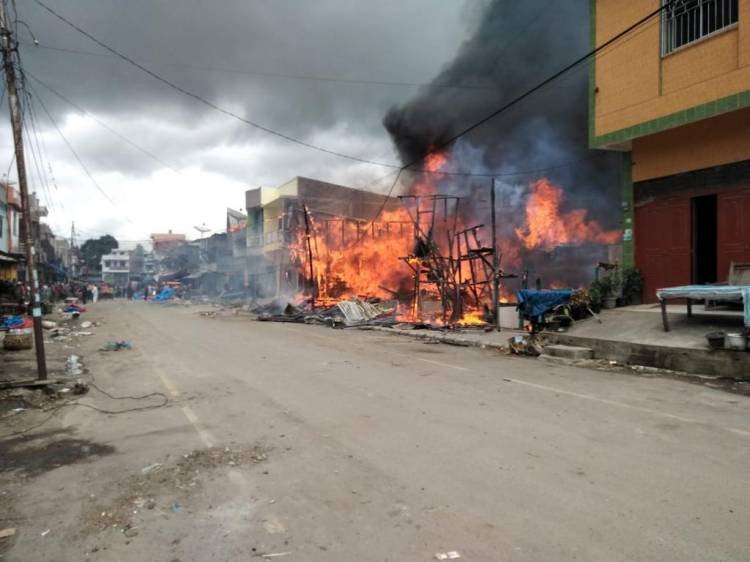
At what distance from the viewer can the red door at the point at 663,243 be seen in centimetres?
1298

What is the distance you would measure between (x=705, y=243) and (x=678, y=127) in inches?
121

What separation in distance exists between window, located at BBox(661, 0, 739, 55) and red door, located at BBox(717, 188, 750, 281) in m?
3.79

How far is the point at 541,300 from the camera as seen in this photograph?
1321 cm

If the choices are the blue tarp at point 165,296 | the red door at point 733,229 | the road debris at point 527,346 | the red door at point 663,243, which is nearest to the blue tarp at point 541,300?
the road debris at point 527,346

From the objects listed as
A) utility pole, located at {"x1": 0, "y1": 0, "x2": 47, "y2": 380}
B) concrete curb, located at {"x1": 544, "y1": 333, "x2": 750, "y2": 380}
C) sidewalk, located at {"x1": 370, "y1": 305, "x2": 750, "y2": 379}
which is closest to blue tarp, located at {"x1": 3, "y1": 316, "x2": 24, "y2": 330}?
utility pole, located at {"x1": 0, "y1": 0, "x2": 47, "y2": 380}

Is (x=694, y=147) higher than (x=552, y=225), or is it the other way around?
(x=694, y=147)

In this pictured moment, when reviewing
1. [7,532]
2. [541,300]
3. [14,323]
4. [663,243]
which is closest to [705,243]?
[663,243]

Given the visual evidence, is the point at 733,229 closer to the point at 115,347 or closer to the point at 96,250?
the point at 115,347

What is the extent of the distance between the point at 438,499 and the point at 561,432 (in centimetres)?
221

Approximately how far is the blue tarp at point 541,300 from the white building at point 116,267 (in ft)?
292

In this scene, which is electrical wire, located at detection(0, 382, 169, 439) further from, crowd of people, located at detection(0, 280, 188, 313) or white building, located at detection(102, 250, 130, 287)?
white building, located at detection(102, 250, 130, 287)

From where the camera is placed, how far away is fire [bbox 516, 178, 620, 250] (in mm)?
28281

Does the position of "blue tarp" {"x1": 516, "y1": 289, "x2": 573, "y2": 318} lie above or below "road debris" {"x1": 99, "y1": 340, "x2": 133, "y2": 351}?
above

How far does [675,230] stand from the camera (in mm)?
13188
